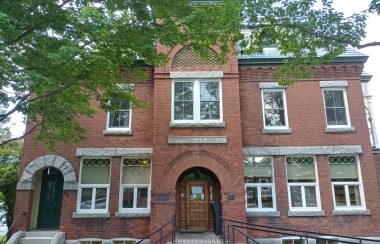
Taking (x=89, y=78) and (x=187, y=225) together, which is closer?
(x=89, y=78)

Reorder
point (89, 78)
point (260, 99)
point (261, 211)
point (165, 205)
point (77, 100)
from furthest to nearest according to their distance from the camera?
point (260, 99) < point (261, 211) < point (165, 205) < point (77, 100) < point (89, 78)

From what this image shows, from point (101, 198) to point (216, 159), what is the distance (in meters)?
5.25

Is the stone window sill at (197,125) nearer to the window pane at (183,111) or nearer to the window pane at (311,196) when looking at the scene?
the window pane at (183,111)

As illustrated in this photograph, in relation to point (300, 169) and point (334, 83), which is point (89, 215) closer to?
point (300, 169)

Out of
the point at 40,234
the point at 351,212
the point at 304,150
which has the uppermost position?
the point at 304,150

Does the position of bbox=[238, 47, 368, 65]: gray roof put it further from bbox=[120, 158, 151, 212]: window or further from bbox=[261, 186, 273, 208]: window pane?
bbox=[120, 158, 151, 212]: window

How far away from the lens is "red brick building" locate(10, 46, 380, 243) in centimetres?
1223

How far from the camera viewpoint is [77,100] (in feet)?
31.7

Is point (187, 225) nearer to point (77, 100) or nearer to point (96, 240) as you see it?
point (96, 240)

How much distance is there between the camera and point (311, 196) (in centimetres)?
1287

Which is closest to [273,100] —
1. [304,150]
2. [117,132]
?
[304,150]

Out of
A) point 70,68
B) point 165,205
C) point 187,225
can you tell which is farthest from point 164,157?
point 70,68

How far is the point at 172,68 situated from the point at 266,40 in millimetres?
4789

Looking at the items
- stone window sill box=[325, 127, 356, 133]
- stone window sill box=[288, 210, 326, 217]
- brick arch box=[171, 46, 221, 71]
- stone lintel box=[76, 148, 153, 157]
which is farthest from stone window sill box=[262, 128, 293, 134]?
stone lintel box=[76, 148, 153, 157]
